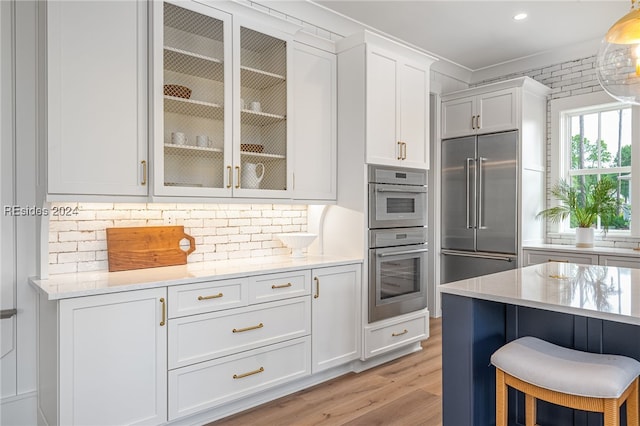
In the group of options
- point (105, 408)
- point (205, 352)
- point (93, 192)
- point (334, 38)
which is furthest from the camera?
point (334, 38)

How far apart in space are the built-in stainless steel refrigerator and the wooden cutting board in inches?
121

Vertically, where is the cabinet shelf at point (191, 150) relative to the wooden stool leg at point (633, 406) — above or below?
above

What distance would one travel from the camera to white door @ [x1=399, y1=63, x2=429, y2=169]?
3508 millimetres

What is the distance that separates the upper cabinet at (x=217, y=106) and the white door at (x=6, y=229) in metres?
0.79

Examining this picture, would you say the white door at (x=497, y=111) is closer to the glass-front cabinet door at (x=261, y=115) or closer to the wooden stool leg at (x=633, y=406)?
the glass-front cabinet door at (x=261, y=115)

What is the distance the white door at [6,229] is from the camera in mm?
2311

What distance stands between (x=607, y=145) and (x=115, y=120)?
4606mm

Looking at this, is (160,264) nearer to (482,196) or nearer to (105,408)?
(105,408)

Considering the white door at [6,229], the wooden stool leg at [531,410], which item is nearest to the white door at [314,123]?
the white door at [6,229]

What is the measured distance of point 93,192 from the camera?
2230 millimetres

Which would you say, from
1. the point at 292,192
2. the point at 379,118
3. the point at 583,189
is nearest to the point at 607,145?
the point at 583,189

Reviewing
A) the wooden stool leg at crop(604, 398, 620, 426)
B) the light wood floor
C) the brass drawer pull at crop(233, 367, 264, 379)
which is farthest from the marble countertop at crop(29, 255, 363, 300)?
the wooden stool leg at crop(604, 398, 620, 426)

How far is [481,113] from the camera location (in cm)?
451

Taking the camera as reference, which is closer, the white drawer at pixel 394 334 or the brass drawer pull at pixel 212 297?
the brass drawer pull at pixel 212 297
